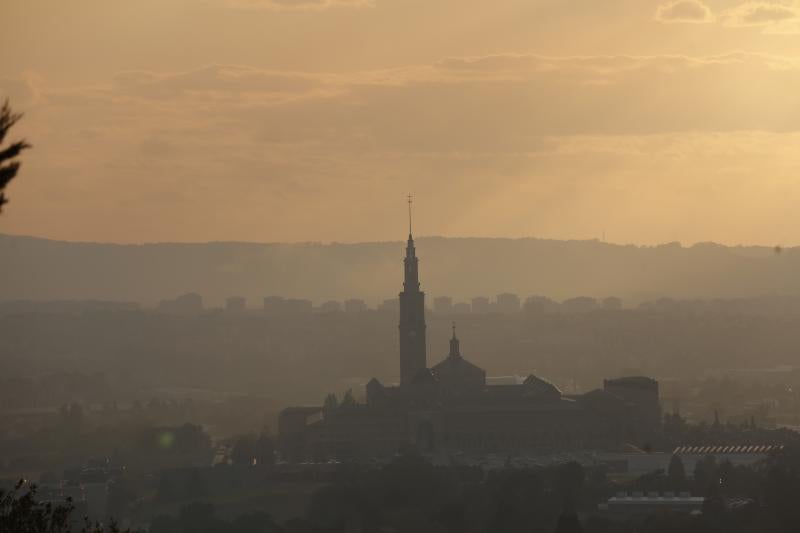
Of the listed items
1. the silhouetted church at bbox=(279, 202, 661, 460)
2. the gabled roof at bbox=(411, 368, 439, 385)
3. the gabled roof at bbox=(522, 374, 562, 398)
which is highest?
the gabled roof at bbox=(411, 368, 439, 385)

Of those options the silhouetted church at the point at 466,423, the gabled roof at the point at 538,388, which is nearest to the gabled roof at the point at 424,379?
the silhouetted church at the point at 466,423

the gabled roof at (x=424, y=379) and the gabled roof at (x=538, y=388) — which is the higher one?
the gabled roof at (x=424, y=379)

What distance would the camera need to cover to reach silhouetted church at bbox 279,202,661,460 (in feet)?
276

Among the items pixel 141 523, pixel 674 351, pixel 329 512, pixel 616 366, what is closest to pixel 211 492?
pixel 141 523

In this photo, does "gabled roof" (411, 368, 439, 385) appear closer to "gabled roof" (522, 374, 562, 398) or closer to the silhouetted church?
the silhouetted church

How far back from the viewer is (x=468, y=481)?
70.4 m

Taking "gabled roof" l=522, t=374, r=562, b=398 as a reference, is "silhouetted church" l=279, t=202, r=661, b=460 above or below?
below

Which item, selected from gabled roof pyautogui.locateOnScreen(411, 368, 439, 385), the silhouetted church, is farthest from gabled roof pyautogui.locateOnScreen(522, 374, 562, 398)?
gabled roof pyautogui.locateOnScreen(411, 368, 439, 385)

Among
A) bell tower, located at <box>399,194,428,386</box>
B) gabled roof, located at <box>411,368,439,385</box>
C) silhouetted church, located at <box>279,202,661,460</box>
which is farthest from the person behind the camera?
bell tower, located at <box>399,194,428,386</box>

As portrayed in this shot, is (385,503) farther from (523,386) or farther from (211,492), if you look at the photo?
(523,386)

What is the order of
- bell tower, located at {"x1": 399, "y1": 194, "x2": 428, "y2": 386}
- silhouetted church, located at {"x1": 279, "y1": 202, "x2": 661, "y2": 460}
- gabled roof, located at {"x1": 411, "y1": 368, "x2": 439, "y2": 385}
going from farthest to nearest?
1. bell tower, located at {"x1": 399, "y1": 194, "x2": 428, "y2": 386}
2. gabled roof, located at {"x1": 411, "y1": 368, "x2": 439, "y2": 385}
3. silhouetted church, located at {"x1": 279, "y1": 202, "x2": 661, "y2": 460}

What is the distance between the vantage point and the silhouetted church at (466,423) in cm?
8406

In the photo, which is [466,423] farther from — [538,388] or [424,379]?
[538,388]

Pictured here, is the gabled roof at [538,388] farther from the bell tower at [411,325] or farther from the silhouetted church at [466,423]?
the bell tower at [411,325]
